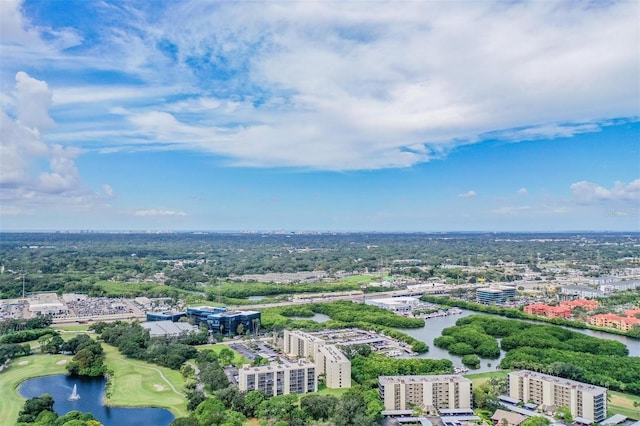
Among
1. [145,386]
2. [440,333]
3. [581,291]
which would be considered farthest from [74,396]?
[581,291]

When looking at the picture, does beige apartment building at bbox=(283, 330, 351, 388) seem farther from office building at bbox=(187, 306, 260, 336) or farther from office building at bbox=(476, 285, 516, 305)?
office building at bbox=(476, 285, 516, 305)

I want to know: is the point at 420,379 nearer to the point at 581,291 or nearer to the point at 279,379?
the point at 279,379

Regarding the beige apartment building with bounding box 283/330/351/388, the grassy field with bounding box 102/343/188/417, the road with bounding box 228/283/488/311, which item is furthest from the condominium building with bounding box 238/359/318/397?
the road with bounding box 228/283/488/311

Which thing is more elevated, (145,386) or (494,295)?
(494,295)

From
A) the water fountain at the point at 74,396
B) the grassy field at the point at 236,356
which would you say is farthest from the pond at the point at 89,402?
the grassy field at the point at 236,356

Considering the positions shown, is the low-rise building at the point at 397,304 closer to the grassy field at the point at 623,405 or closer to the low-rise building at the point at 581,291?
the low-rise building at the point at 581,291

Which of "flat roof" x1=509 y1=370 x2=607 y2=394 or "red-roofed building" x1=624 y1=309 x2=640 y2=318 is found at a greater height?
"flat roof" x1=509 y1=370 x2=607 y2=394

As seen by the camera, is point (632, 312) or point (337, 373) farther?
point (632, 312)
